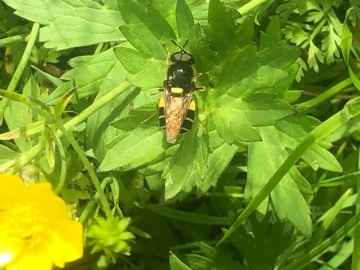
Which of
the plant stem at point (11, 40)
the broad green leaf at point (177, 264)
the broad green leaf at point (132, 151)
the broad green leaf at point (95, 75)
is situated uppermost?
the plant stem at point (11, 40)

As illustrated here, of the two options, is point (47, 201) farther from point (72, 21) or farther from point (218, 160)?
point (72, 21)

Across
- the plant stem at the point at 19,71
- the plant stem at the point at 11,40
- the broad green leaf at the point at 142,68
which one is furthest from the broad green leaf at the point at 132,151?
the plant stem at the point at 11,40

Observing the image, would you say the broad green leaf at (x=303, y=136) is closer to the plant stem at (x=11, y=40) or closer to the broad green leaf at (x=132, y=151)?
the broad green leaf at (x=132, y=151)

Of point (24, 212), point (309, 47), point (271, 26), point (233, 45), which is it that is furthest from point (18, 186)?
point (309, 47)

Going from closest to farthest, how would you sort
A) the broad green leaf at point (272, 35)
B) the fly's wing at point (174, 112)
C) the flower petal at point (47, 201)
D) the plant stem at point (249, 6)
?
the flower petal at point (47, 201)
the fly's wing at point (174, 112)
the broad green leaf at point (272, 35)
the plant stem at point (249, 6)

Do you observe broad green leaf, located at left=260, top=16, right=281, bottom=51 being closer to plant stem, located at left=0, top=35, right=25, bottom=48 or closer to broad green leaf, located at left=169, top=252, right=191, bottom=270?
broad green leaf, located at left=169, top=252, right=191, bottom=270

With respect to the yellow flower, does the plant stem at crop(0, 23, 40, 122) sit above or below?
above

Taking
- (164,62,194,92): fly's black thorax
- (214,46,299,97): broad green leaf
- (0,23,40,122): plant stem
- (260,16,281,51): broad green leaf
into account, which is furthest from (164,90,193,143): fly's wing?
(0,23,40,122): plant stem

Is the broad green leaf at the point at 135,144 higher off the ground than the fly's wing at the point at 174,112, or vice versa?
the fly's wing at the point at 174,112
